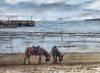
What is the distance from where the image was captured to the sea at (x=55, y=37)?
133 inches

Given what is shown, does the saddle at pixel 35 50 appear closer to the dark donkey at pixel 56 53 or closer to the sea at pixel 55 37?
the sea at pixel 55 37

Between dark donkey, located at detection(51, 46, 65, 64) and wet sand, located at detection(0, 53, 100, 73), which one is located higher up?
dark donkey, located at detection(51, 46, 65, 64)

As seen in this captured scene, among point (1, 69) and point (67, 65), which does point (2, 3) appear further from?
point (67, 65)

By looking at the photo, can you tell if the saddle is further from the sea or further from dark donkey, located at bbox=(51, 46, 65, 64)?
dark donkey, located at bbox=(51, 46, 65, 64)

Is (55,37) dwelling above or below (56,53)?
above

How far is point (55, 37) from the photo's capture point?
343 centimetres

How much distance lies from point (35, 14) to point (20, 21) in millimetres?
180

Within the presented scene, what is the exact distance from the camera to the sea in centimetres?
337

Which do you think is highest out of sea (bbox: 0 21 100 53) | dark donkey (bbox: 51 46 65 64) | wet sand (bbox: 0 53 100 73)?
sea (bbox: 0 21 100 53)

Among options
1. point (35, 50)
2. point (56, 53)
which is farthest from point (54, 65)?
point (35, 50)

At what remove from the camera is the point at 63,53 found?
135 inches

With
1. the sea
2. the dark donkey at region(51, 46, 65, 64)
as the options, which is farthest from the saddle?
the dark donkey at region(51, 46, 65, 64)

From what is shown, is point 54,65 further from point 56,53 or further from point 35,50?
point 35,50

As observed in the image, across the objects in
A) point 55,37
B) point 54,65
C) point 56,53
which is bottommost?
point 54,65
